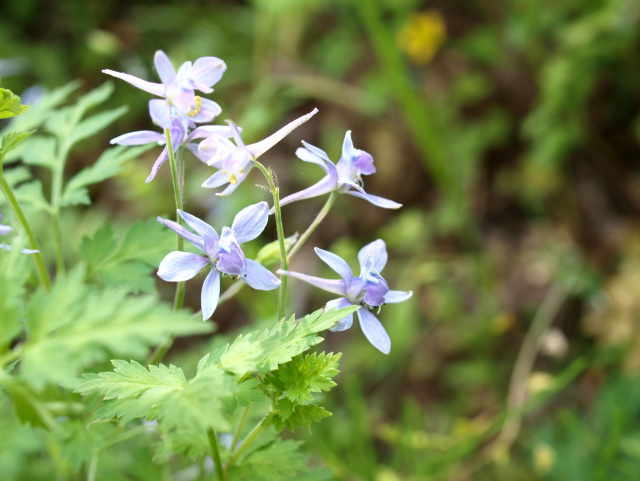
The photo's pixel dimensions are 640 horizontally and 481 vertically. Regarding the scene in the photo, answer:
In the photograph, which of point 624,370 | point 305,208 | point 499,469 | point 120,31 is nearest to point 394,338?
point 499,469

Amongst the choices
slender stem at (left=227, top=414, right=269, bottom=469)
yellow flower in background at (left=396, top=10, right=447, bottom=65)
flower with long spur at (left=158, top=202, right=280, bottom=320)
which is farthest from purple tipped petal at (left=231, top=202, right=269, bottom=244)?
yellow flower in background at (left=396, top=10, right=447, bottom=65)

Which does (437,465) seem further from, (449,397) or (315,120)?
(315,120)

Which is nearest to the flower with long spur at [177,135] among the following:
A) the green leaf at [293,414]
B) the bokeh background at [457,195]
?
the green leaf at [293,414]

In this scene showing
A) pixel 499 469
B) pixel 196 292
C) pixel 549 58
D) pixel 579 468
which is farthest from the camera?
pixel 196 292

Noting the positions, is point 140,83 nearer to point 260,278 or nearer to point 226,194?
point 226,194

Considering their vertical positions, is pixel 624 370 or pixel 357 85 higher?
pixel 357 85

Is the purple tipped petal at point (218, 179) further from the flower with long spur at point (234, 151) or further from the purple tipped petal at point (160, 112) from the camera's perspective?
the purple tipped petal at point (160, 112)

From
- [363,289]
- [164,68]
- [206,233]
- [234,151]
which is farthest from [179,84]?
[363,289]
